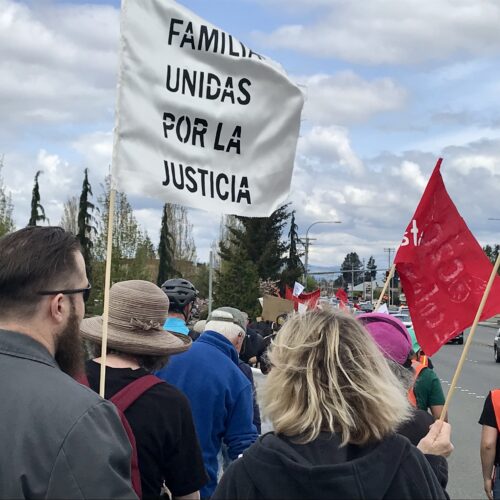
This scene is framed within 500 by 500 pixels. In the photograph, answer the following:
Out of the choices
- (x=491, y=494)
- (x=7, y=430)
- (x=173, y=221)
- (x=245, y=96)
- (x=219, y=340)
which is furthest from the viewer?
(x=173, y=221)

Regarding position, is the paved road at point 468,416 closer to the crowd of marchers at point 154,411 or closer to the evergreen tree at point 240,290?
the crowd of marchers at point 154,411

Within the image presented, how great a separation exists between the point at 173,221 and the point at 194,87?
52.6 metres

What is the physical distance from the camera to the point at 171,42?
155 inches

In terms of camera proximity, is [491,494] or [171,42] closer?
[171,42]

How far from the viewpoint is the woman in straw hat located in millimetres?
3068

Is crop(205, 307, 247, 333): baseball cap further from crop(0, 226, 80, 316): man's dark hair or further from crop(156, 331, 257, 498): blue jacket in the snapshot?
crop(0, 226, 80, 316): man's dark hair

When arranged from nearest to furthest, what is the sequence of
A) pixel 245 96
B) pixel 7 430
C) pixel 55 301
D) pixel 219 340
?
pixel 7 430
pixel 55 301
pixel 245 96
pixel 219 340

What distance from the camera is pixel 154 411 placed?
3.07 meters

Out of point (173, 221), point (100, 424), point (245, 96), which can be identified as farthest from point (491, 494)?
point (173, 221)

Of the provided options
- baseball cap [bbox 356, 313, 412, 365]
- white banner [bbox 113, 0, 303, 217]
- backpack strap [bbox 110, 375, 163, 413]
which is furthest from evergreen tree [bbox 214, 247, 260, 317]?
backpack strap [bbox 110, 375, 163, 413]

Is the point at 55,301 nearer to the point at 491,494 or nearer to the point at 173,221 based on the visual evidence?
the point at 491,494

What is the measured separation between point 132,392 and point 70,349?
0.94 m

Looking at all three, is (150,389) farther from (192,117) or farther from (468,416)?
(468,416)

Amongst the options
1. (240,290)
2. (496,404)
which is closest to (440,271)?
(496,404)
